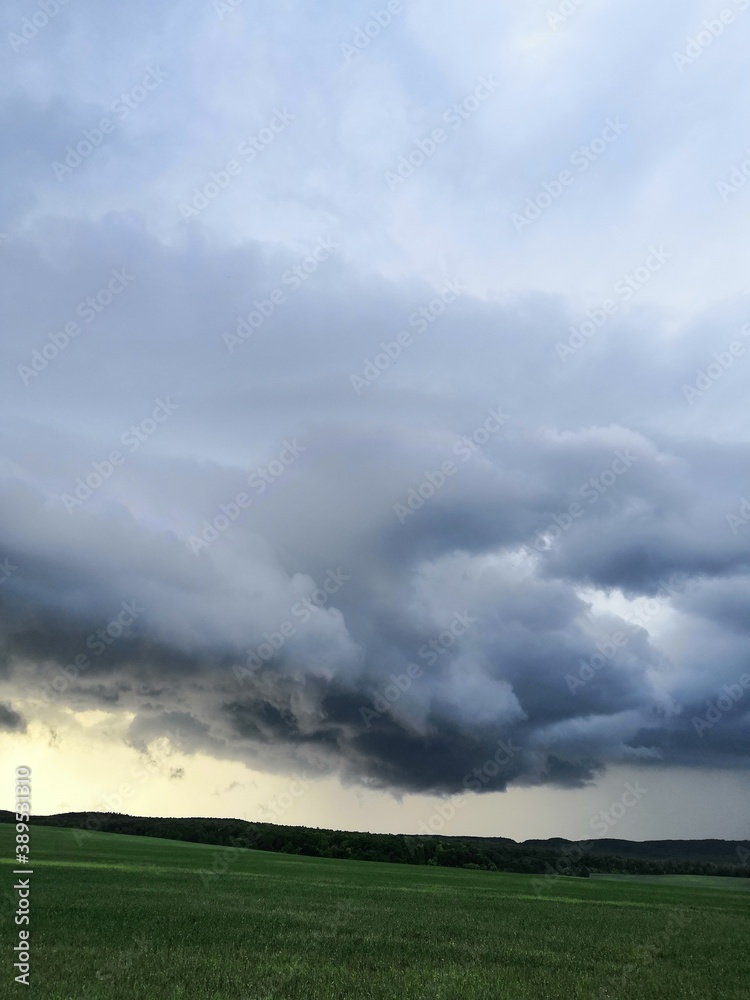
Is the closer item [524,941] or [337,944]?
[337,944]

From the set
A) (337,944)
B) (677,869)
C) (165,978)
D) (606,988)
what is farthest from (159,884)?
(677,869)

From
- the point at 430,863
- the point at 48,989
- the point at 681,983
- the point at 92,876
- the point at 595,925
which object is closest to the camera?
the point at 48,989

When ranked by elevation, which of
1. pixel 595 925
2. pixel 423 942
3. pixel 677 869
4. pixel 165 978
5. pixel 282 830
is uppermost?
pixel 165 978

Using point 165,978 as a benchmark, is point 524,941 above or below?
below

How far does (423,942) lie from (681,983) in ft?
29.0

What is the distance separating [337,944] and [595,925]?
18690 millimetres

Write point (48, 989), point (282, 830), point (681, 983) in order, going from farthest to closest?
1. point (282, 830)
2. point (681, 983)
3. point (48, 989)

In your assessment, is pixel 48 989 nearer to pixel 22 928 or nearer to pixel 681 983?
pixel 22 928

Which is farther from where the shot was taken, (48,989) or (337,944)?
(337,944)

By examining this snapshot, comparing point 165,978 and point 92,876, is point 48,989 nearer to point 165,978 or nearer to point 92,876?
point 165,978

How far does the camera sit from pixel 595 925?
36875 millimetres

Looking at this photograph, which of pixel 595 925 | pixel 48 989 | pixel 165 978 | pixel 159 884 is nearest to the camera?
pixel 48 989

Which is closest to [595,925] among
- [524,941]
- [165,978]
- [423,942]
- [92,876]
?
[524,941]

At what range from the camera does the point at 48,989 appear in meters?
16.5
